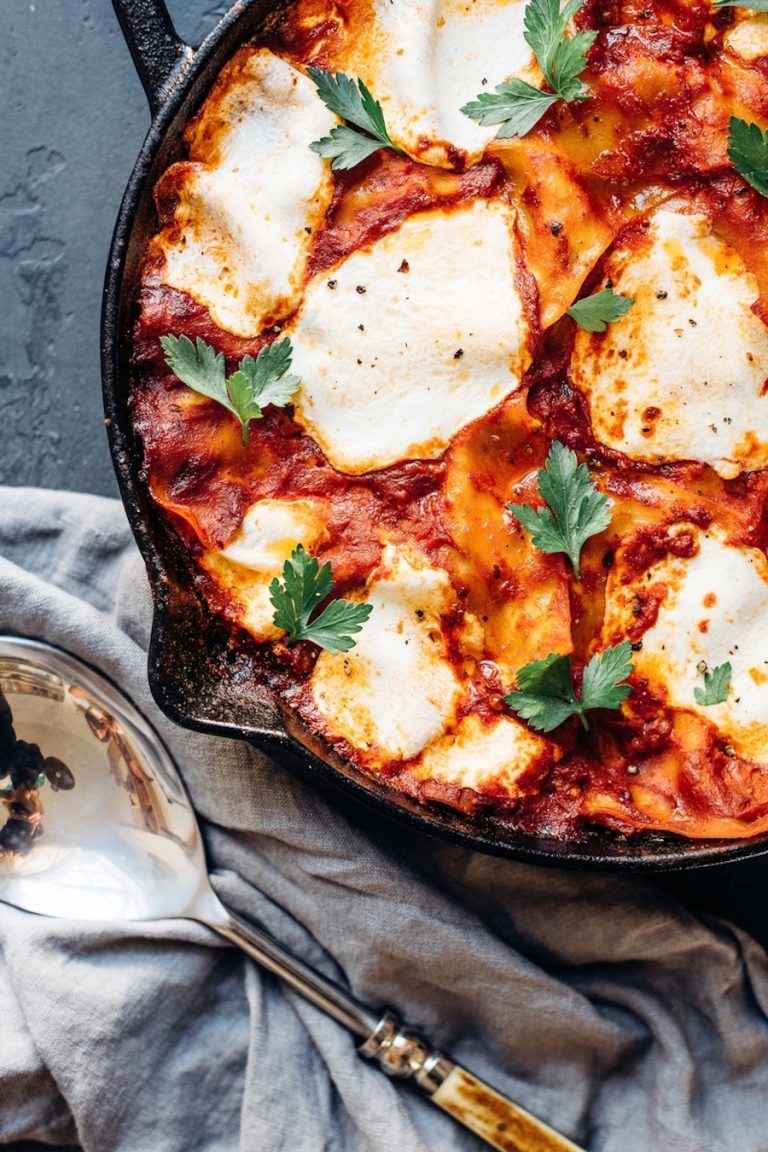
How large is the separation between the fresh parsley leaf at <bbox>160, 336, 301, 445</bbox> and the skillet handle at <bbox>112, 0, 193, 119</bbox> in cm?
46

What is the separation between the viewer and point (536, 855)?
2283mm

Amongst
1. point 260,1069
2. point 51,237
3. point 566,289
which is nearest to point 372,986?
point 260,1069

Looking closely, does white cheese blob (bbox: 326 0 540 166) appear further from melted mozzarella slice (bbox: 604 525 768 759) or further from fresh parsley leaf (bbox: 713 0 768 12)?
melted mozzarella slice (bbox: 604 525 768 759)

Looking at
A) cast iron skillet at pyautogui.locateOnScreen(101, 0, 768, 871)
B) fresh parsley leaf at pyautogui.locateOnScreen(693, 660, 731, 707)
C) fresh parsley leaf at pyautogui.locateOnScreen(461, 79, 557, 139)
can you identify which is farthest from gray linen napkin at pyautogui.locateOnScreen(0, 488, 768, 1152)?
fresh parsley leaf at pyautogui.locateOnScreen(461, 79, 557, 139)

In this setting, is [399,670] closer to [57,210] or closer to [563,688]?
[563,688]

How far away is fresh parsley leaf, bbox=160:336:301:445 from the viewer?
7.69 ft

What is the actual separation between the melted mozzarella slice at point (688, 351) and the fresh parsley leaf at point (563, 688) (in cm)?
42

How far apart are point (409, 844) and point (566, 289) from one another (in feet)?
4.38

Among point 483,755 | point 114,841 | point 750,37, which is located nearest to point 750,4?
point 750,37

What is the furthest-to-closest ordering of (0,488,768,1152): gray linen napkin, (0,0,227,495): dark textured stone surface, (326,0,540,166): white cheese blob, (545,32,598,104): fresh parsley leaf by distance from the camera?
(0,0,227,495): dark textured stone surface
(0,488,768,1152): gray linen napkin
(326,0,540,166): white cheese blob
(545,32,598,104): fresh parsley leaf

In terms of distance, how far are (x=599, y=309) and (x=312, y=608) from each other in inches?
31.5

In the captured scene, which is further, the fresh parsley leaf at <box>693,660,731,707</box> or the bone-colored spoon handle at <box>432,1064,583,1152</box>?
the bone-colored spoon handle at <box>432,1064,583,1152</box>

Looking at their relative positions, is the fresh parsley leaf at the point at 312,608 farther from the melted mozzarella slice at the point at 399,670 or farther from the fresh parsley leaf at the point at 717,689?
the fresh parsley leaf at the point at 717,689

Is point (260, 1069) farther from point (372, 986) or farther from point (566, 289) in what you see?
point (566, 289)
